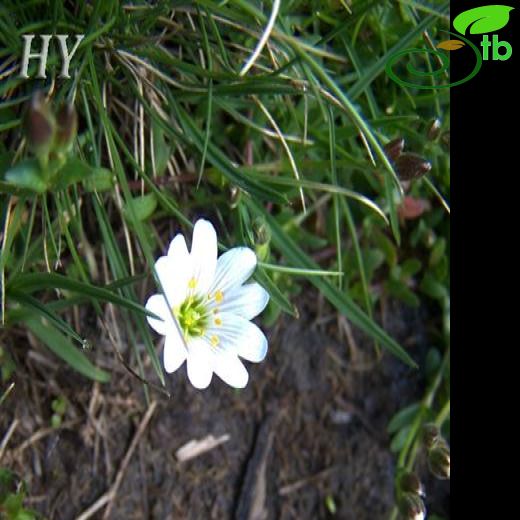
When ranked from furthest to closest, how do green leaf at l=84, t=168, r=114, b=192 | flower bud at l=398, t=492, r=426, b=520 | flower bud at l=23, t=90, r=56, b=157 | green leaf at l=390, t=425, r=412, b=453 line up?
green leaf at l=390, t=425, r=412, b=453
flower bud at l=398, t=492, r=426, b=520
green leaf at l=84, t=168, r=114, b=192
flower bud at l=23, t=90, r=56, b=157

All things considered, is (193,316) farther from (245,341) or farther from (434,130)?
(434,130)

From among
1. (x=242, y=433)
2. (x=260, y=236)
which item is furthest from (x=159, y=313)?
(x=242, y=433)

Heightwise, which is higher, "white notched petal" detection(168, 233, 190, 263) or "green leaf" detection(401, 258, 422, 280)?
"white notched petal" detection(168, 233, 190, 263)

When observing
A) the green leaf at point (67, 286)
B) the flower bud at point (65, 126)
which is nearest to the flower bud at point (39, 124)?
the flower bud at point (65, 126)

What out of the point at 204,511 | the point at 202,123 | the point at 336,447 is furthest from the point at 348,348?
the point at 202,123
